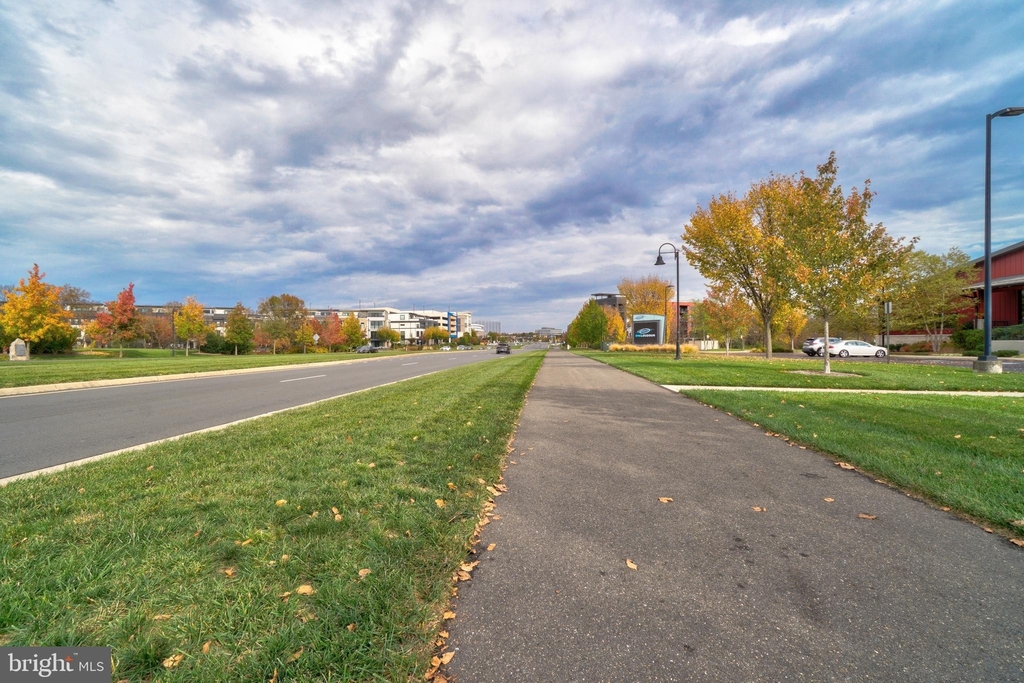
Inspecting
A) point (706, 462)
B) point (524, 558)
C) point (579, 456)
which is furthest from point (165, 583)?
point (706, 462)

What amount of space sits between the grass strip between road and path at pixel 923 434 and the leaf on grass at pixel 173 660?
5.92m

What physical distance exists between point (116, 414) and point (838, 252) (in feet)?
71.0

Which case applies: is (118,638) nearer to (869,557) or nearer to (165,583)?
(165,583)

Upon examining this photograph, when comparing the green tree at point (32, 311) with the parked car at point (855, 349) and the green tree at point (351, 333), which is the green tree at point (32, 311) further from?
the parked car at point (855, 349)

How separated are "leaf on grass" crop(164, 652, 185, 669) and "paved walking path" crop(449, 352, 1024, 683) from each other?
1.36 meters

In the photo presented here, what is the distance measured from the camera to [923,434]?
6.65m

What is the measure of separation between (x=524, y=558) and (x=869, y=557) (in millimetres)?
2577

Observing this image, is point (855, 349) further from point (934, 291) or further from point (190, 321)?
point (190, 321)

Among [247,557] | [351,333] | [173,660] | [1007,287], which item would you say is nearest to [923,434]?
[247,557]

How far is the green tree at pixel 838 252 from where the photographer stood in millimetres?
15547

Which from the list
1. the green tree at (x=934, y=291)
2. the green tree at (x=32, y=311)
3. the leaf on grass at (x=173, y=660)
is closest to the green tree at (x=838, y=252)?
the leaf on grass at (x=173, y=660)

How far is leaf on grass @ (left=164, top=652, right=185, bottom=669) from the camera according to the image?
2090 millimetres

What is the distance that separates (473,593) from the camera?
9.26ft

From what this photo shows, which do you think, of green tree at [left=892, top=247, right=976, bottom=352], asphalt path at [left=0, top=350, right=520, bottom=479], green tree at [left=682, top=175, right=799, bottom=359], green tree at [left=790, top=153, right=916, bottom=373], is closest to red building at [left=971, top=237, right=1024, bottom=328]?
green tree at [left=892, top=247, right=976, bottom=352]
